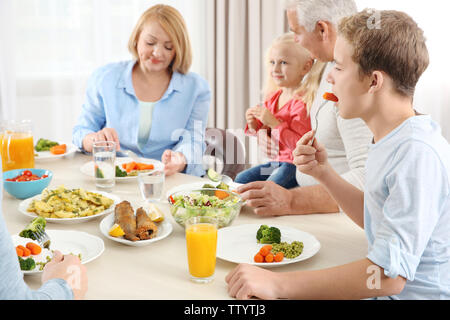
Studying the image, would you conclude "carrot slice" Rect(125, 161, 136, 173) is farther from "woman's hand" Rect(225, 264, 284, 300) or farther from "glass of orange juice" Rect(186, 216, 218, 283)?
"woman's hand" Rect(225, 264, 284, 300)

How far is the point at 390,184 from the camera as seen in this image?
1.10 metres

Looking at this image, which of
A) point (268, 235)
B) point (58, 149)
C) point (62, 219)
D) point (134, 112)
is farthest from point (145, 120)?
point (268, 235)

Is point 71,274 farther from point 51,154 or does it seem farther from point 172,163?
point 51,154

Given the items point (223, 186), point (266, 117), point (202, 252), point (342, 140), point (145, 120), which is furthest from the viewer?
point (145, 120)

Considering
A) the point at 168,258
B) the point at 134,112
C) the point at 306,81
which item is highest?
the point at 306,81

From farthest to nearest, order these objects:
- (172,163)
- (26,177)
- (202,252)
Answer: (172,163) → (26,177) → (202,252)

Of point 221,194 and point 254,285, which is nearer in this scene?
point 254,285

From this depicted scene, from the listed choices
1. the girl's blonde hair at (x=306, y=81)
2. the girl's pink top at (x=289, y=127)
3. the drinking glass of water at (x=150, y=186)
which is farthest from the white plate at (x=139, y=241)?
the girl's pink top at (x=289, y=127)

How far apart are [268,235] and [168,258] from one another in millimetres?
267

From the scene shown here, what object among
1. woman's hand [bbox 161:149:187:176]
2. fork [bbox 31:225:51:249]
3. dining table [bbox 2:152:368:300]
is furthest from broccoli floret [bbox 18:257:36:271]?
woman's hand [bbox 161:149:187:176]

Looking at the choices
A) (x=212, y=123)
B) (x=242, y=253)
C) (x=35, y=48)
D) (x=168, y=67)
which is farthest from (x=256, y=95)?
(x=242, y=253)

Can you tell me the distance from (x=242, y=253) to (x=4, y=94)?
3067 millimetres
